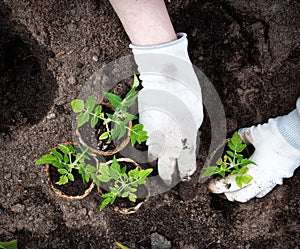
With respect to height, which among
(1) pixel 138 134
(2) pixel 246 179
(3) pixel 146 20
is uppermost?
(3) pixel 146 20

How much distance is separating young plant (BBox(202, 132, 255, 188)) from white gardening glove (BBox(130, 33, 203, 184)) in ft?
0.37

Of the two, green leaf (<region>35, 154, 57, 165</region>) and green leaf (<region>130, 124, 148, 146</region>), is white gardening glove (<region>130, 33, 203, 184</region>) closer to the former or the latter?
green leaf (<region>130, 124, 148, 146</region>)

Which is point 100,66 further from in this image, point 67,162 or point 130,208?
point 130,208

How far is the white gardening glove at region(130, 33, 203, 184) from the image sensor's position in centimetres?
186

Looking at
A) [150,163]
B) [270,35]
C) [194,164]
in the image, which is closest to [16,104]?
[150,163]

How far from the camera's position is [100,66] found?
6.66ft

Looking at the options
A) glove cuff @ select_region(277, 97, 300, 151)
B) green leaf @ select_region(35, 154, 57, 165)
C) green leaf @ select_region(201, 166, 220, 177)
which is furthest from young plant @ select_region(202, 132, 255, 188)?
green leaf @ select_region(35, 154, 57, 165)

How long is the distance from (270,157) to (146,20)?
2.60 feet

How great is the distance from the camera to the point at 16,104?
2010 millimetres

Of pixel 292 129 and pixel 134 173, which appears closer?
pixel 134 173

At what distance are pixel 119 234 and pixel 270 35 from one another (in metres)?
1.15

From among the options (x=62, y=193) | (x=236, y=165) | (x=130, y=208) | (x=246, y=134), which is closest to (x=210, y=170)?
(x=236, y=165)

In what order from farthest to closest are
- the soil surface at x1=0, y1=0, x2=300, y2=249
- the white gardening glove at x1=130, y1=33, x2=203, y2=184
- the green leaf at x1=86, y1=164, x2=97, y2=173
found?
the soil surface at x1=0, y1=0, x2=300, y2=249 < the white gardening glove at x1=130, y1=33, x2=203, y2=184 < the green leaf at x1=86, y1=164, x2=97, y2=173

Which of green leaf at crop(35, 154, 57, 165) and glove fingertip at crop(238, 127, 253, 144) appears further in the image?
glove fingertip at crop(238, 127, 253, 144)
